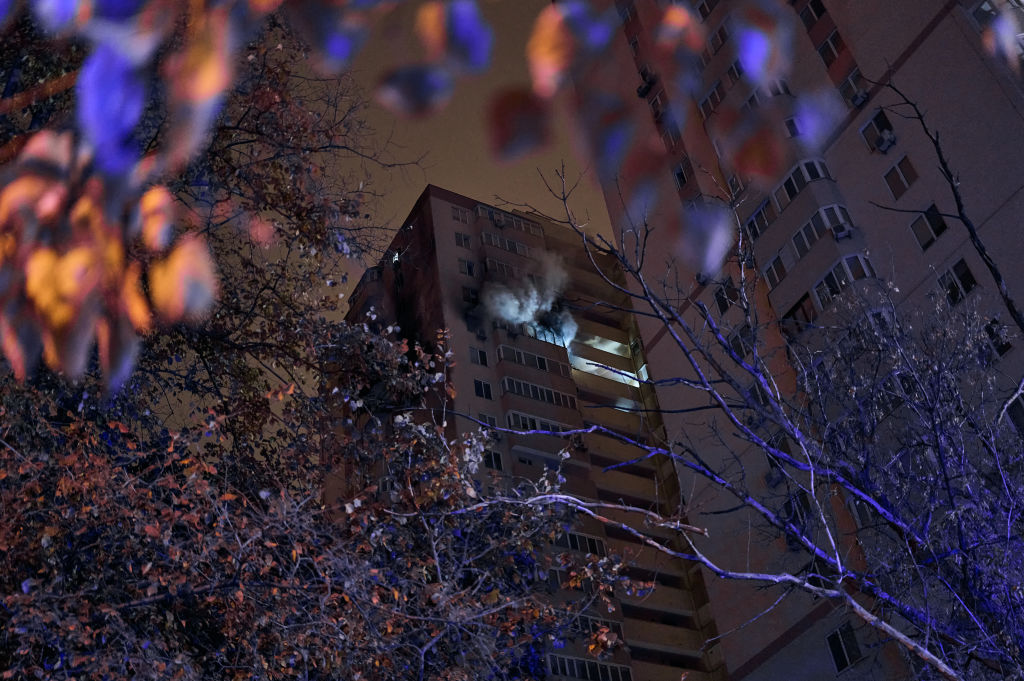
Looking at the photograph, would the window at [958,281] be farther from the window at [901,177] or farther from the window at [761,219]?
the window at [761,219]

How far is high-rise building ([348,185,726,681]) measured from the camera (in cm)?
5328

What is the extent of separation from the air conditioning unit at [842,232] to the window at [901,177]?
176 centimetres

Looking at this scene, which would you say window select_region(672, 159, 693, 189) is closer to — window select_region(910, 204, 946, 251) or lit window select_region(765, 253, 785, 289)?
lit window select_region(765, 253, 785, 289)

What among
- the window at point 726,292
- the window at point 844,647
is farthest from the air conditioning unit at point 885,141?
the window at point 844,647

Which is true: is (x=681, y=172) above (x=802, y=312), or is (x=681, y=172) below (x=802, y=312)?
above

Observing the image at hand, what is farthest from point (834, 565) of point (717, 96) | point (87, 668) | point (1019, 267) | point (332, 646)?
point (717, 96)

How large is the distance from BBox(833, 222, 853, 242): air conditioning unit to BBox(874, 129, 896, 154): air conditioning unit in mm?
2830

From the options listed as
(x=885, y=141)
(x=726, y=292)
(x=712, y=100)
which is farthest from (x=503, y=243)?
(x=885, y=141)

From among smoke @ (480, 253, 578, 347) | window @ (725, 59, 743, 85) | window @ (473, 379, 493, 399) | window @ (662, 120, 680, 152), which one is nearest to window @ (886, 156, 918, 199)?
window @ (725, 59, 743, 85)

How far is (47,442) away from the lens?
10406 mm

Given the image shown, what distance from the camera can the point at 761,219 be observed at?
37.3 m

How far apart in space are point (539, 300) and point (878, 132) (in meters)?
32.4

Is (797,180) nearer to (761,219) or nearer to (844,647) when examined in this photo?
(761,219)

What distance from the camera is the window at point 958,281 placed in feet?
91.6
